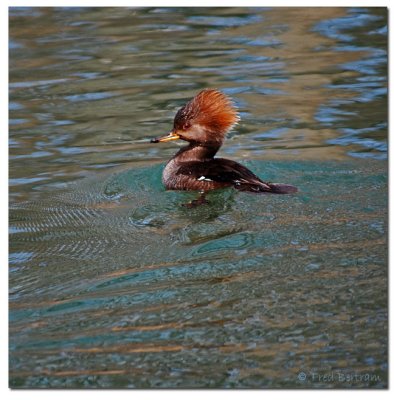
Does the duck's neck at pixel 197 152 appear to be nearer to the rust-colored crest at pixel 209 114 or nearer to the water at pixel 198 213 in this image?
the rust-colored crest at pixel 209 114

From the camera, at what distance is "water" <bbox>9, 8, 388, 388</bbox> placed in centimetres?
400

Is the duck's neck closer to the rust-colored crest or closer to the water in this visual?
the rust-colored crest

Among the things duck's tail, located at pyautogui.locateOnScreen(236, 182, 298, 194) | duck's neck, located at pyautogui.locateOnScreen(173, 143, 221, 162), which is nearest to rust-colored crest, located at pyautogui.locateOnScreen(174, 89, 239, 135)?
duck's neck, located at pyautogui.locateOnScreen(173, 143, 221, 162)

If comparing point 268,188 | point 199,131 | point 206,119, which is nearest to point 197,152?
point 199,131

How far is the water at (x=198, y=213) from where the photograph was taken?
13.1 feet

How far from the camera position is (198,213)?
587 cm

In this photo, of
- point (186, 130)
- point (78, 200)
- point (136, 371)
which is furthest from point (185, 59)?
point (136, 371)

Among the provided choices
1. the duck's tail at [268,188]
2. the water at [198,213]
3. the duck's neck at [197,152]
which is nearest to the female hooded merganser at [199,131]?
the duck's neck at [197,152]

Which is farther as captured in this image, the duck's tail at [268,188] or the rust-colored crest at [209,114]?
the rust-colored crest at [209,114]

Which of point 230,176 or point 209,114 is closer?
point 230,176

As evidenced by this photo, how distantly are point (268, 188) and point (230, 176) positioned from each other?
338 mm

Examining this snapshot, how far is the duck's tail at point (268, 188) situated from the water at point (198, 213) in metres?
0.08

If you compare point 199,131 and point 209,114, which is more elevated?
point 209,114

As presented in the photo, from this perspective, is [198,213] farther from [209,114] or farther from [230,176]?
[209,114]
